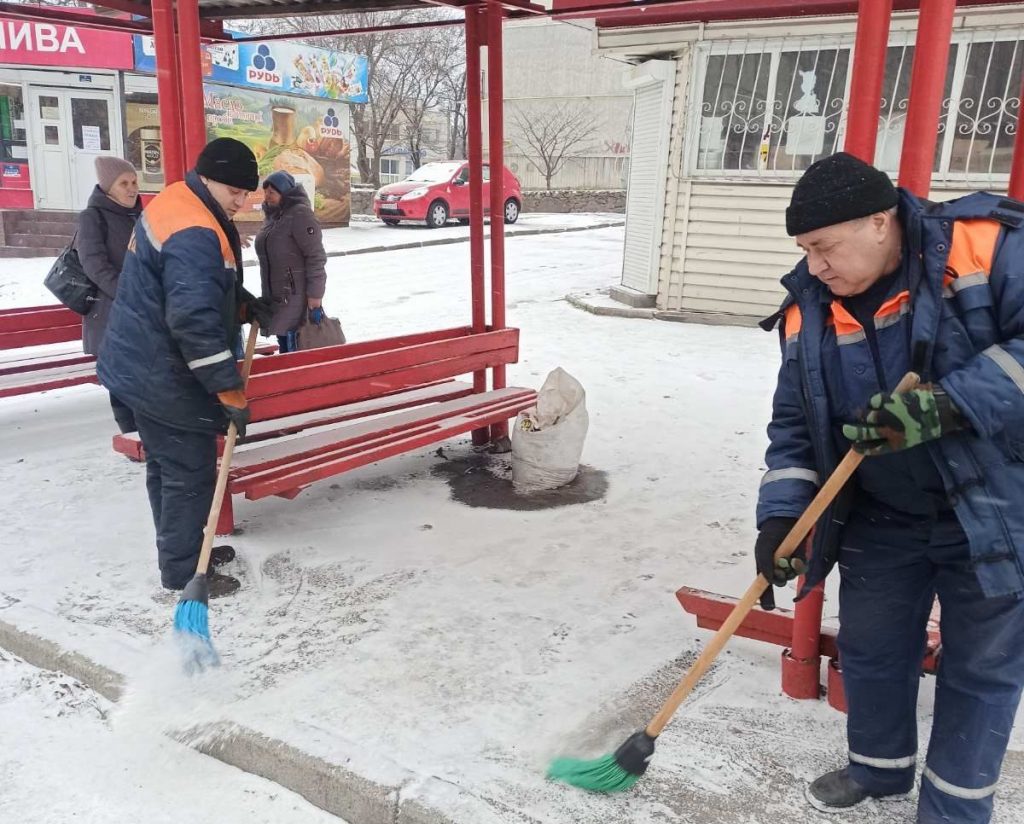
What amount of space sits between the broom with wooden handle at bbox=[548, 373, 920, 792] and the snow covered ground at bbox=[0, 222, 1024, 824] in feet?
0.17

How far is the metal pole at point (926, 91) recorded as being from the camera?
248 cm

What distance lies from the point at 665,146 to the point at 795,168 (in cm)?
146

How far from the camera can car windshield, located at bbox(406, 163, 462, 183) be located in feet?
66.2

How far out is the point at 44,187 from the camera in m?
15.0

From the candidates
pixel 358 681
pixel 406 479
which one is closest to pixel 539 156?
pixel 406 479

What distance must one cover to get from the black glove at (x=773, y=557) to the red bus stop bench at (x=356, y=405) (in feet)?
7.51


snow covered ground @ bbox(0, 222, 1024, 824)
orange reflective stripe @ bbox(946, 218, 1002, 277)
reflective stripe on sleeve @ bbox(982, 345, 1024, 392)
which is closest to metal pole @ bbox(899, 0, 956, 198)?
orange reflective stripe @ bbox(946, 218, 1002, 277)

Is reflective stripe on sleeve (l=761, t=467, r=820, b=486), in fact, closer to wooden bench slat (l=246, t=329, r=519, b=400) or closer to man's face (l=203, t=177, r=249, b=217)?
man's face (l=203, t=177, r=249, b=217)

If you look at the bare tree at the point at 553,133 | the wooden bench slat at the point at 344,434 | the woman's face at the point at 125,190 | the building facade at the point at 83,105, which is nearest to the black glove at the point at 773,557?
the wooden bench slat at the point at 344,434

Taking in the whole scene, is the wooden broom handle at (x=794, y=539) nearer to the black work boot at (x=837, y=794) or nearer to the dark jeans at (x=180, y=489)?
the black work boot at (x=837, y=794)

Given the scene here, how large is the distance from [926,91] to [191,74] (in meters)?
2.80

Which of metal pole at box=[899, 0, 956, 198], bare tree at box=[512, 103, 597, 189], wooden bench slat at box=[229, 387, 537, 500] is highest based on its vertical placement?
bare tree at box=[512, 103, 597, 189]

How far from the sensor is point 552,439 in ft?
15.8

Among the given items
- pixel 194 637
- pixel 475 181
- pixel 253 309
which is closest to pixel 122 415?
pixel 253 309
